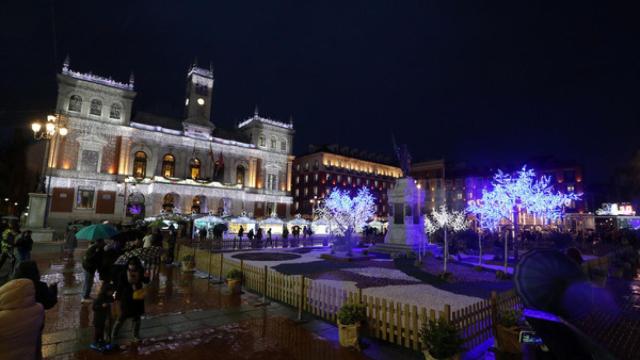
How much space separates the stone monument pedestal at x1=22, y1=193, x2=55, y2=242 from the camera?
2091 cm

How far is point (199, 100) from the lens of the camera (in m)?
57.5

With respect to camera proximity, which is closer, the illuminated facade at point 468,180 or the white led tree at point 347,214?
the white led tree at point 347,214

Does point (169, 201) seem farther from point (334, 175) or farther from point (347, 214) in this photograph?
point (334, 175)

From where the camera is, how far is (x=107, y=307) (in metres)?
6.26

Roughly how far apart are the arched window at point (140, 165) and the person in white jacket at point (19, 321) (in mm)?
51878

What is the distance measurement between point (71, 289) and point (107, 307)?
6.48m

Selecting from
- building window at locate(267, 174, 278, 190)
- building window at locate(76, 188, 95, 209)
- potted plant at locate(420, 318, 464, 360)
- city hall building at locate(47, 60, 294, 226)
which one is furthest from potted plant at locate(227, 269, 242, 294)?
building window at locate(267, 174, 278, 190)

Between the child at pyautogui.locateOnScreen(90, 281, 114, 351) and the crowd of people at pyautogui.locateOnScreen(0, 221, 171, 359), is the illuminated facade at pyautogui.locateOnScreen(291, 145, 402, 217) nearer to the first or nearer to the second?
the crowd of people at pyautogui.locateOnScreen(0, 221, 171, 359)

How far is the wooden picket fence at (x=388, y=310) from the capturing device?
6262mm

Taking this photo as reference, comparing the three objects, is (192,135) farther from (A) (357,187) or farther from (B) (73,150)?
(A) (357,187)

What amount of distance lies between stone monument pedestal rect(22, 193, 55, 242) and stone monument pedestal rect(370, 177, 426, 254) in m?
23.0

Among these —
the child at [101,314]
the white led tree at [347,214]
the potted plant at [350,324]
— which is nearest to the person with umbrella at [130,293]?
the child at [101,314]

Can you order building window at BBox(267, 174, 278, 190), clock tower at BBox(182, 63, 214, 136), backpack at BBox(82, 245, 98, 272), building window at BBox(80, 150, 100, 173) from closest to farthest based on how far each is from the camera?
1. backpack at BBox(82, 245, 98, 272)
2. building window at BBox(80, 150, 100, 173)
3. clock tower at BBox(182, 63, 214, 136)
4. building window at BBox(267, 174, 278, 190)

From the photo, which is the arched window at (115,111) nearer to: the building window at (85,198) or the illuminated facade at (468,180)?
the building window at (85,198)
